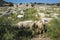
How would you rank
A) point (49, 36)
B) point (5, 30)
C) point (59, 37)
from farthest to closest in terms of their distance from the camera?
1. point (49, 36)
2. point (59, 37)
3. point (5, 30)

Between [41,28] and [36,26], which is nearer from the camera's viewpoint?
[41,28]

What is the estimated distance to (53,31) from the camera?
12414mm

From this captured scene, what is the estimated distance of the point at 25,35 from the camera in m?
12.9

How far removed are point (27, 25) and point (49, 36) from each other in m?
2.44

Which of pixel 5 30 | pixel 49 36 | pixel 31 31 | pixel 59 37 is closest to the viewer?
pixel 5 30

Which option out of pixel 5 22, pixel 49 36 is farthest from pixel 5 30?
pixel 49 36

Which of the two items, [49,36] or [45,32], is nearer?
[49,36]

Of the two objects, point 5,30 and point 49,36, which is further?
point 49,36

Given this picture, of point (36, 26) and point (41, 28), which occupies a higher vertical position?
point (36, 26)

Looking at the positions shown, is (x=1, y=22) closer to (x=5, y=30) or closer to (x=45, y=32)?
(x=5, y=30)

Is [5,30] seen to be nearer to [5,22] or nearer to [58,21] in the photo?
[5,22]

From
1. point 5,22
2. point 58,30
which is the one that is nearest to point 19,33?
point 5,22

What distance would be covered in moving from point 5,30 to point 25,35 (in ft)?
6.69

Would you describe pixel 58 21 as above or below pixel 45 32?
above
